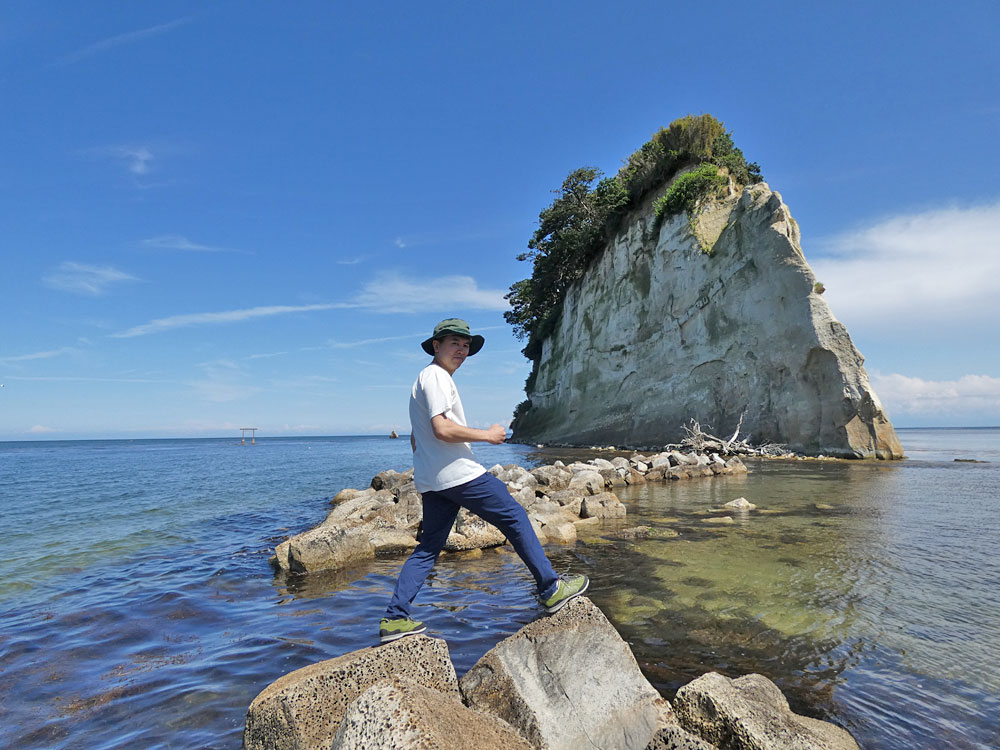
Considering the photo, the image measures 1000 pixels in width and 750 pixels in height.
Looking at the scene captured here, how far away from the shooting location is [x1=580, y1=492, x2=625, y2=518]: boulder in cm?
1080

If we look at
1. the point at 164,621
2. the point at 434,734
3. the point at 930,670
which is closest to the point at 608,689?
the point at 434,734

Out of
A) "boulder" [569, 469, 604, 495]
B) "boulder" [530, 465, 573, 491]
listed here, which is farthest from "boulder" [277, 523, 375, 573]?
"boulder" [530, 465, 573, 491]

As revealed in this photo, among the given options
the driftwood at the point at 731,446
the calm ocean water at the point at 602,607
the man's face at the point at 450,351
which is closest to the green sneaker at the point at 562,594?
the calm ocean water at the point at 602,607

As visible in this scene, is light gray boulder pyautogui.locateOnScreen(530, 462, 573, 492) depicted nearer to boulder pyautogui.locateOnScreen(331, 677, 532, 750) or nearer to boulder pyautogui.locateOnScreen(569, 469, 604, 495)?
boulder pyautogui.locateOnScreen(569, 469, 604, 495)

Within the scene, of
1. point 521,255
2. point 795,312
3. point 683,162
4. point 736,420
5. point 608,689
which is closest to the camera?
point 608,689

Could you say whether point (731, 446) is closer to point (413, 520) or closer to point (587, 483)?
point (587, 483)

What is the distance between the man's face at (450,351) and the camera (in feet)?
14.4

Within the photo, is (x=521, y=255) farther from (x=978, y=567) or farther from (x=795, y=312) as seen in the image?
(x=978, y=567)

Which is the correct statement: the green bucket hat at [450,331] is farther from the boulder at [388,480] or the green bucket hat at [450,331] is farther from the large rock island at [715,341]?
the large rock island at [715,341]

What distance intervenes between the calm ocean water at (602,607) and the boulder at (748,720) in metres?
0.51

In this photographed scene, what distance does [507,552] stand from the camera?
27.1ft

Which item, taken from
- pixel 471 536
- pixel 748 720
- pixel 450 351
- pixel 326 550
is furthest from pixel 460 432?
pixel 471 536

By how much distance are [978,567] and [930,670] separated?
12.8 feet

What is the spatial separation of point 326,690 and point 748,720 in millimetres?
2255
